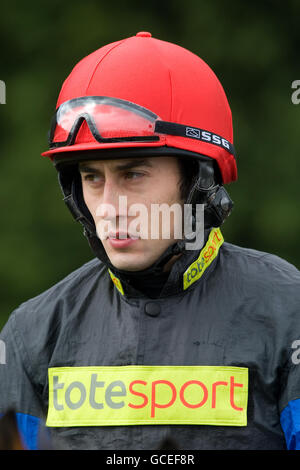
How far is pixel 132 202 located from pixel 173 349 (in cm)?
41

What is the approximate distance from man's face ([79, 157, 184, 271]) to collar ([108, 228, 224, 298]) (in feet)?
0.23

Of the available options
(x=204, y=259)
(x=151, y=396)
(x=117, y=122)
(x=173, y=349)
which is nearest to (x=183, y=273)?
(x=204, y=259)

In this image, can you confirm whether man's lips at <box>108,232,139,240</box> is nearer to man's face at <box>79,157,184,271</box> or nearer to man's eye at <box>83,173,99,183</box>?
man's face at <box>79,157,184,271</box>

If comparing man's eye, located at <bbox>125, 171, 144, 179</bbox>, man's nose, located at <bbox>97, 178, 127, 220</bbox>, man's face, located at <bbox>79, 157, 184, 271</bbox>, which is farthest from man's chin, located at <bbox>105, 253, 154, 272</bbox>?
man's eye, located at <bbox>125, 171, 144, 179</bbox>

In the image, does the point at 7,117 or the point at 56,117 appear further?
the point at 7,117

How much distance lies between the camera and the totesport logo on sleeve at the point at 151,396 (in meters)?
2.32

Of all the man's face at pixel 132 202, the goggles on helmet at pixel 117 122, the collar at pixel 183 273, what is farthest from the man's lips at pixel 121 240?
the goggles on helmet at pixel 117 122

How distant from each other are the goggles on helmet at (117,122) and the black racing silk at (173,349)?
0.36 m

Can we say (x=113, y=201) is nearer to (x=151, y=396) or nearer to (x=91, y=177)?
(x=91, y=177)

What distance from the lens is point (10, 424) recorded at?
5.33 feet

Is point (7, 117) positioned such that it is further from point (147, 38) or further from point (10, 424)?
point (10, 424)

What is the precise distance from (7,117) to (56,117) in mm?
2975

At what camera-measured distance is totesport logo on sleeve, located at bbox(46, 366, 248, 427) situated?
232cm
